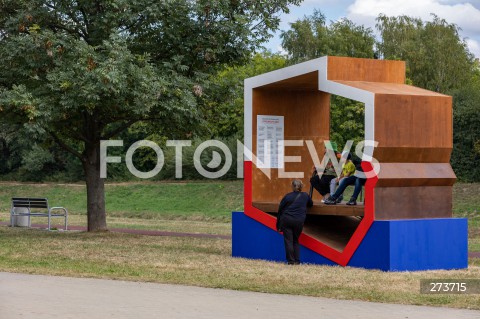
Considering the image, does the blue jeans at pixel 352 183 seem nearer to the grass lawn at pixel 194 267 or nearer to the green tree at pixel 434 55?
the grass lawn at pixel 194 267

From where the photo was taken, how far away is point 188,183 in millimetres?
48969

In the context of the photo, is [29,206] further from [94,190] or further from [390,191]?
[390,191]

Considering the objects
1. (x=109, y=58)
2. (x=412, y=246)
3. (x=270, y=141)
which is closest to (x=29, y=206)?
(x=109, y=58)

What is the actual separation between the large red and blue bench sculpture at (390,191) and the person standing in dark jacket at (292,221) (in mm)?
311

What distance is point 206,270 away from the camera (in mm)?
15016

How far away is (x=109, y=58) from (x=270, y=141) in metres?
4.34

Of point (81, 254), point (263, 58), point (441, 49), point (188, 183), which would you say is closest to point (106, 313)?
point (81, 254)

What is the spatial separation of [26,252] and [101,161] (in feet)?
20.8

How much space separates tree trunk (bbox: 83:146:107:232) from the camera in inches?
965

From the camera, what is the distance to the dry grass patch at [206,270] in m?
12.3

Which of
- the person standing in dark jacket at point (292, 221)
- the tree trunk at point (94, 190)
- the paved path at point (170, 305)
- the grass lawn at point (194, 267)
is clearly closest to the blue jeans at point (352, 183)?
the person standing in dark jacket at point (292, 221)

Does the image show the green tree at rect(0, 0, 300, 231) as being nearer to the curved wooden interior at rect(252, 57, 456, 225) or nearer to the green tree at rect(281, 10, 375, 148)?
the curved wooden interior at rect(252, 57, 456, 225)

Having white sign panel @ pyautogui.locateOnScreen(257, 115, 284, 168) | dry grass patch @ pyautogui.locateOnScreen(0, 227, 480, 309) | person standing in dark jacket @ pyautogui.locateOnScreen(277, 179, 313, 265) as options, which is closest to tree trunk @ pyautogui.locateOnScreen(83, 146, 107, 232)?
dry grass patch @ pyautogui.locateOnScreen(0, 227, 480, 309)

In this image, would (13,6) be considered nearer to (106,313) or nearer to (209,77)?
(209,77)
